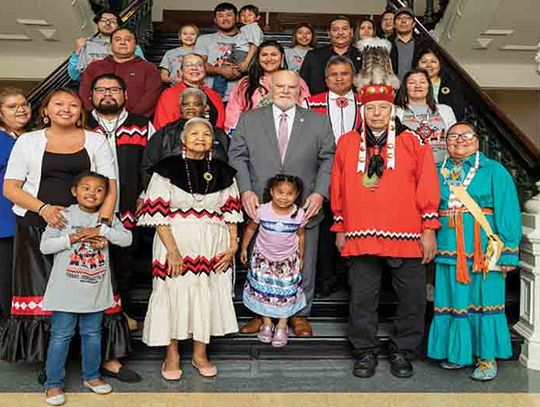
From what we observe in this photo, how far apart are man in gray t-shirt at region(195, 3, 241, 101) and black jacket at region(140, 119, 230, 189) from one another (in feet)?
4.30

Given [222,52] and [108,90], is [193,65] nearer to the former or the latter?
[108,90]

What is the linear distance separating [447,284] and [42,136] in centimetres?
227

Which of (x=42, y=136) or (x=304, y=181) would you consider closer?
(x=42, y=136)

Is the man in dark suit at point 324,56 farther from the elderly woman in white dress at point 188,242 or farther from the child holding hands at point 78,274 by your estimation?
the child holding hands at point 78,274

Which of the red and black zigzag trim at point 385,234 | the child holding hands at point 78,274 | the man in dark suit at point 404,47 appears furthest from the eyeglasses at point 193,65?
the man in dark suit at point 404,47

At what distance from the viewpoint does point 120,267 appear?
3.88 metres

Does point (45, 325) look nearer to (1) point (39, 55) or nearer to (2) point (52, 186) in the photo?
(2) point (52, 186)

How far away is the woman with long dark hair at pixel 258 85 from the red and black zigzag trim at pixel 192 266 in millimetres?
1041

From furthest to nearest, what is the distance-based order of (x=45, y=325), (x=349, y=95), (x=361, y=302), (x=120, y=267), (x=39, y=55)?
(x=39, y=55) → (x=349, y=95) → (x=120, y=267) → (x=361, y=302) → (x=45, y=325)

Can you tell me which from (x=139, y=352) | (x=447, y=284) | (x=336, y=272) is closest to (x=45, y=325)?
(x=139, y=352)

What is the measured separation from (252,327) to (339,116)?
1.40 m

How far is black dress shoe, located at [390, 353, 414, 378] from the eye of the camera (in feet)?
11.7

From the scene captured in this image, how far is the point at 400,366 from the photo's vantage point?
3.57 metres

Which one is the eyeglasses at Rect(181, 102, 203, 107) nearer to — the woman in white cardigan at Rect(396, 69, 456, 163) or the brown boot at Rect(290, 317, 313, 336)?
the woman in white cardigan at Rect(396, 69, 456, 163)
